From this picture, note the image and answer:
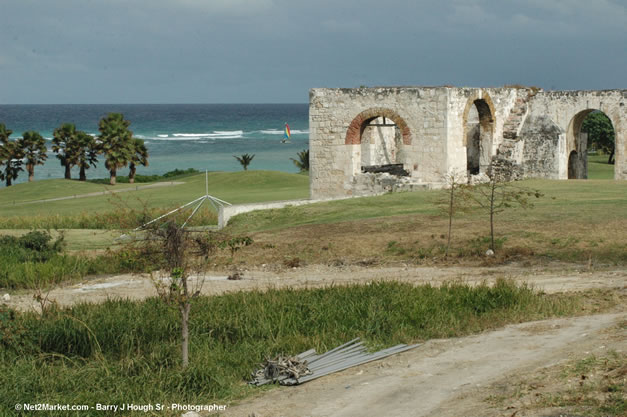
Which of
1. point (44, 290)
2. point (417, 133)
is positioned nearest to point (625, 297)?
point (44, 290)

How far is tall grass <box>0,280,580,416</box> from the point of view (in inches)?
370

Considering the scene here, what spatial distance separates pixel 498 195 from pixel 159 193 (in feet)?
86.3

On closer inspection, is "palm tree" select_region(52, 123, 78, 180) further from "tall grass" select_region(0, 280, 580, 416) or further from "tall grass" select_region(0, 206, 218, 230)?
"tall grass" select_region(0, 280, 580, 416)

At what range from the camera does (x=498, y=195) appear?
23.8m

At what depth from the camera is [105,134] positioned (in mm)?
55688

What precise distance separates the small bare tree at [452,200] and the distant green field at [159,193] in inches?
459

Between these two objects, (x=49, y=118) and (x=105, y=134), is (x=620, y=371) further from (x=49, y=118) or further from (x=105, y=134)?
(x=49, y=118)

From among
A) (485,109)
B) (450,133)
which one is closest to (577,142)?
(485,109)

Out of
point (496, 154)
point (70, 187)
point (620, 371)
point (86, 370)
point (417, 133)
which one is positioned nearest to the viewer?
point (620, 371)

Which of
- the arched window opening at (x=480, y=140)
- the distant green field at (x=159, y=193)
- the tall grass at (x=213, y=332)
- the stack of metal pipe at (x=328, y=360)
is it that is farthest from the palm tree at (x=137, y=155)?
the stack of metal pipe at (x=328, y=360)

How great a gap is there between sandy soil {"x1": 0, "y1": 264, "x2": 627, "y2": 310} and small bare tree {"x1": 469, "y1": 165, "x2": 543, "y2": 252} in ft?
5.84

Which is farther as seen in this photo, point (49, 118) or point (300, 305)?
point (49, 118)

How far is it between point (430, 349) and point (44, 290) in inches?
419

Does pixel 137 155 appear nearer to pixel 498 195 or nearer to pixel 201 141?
pixel 498 195
